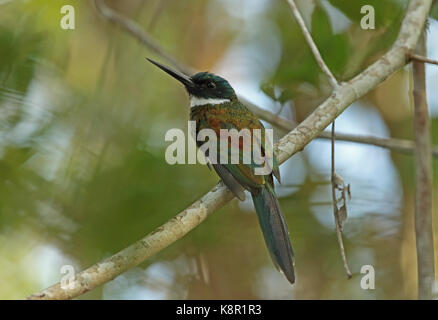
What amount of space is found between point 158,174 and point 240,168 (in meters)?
0.74

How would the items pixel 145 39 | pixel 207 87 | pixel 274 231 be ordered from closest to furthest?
1. pixel 274 231
2. pixel 207 87
3. pixel 145 39

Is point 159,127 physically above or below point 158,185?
above

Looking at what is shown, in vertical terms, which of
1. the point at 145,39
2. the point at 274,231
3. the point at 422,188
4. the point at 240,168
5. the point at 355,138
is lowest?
the point at 274,231

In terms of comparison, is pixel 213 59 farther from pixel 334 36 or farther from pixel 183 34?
pixel 334 36

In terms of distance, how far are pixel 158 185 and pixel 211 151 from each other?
524mm

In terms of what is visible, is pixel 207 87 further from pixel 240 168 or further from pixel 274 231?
pixel 274 231

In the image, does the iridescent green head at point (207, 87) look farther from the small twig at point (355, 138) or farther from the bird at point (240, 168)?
the small twig at point (355, 138)

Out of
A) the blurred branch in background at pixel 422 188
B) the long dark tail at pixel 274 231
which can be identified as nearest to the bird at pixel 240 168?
the long dark tail at pixel 274 231

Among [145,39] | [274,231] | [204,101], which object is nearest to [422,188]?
[274,231]

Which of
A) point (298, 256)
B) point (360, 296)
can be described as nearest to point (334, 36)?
point (298, 256)

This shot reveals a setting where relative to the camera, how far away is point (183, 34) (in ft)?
18.5

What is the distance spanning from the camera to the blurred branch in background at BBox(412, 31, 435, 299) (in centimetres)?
253

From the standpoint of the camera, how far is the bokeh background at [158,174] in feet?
11.3

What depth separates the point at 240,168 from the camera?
118 inches
